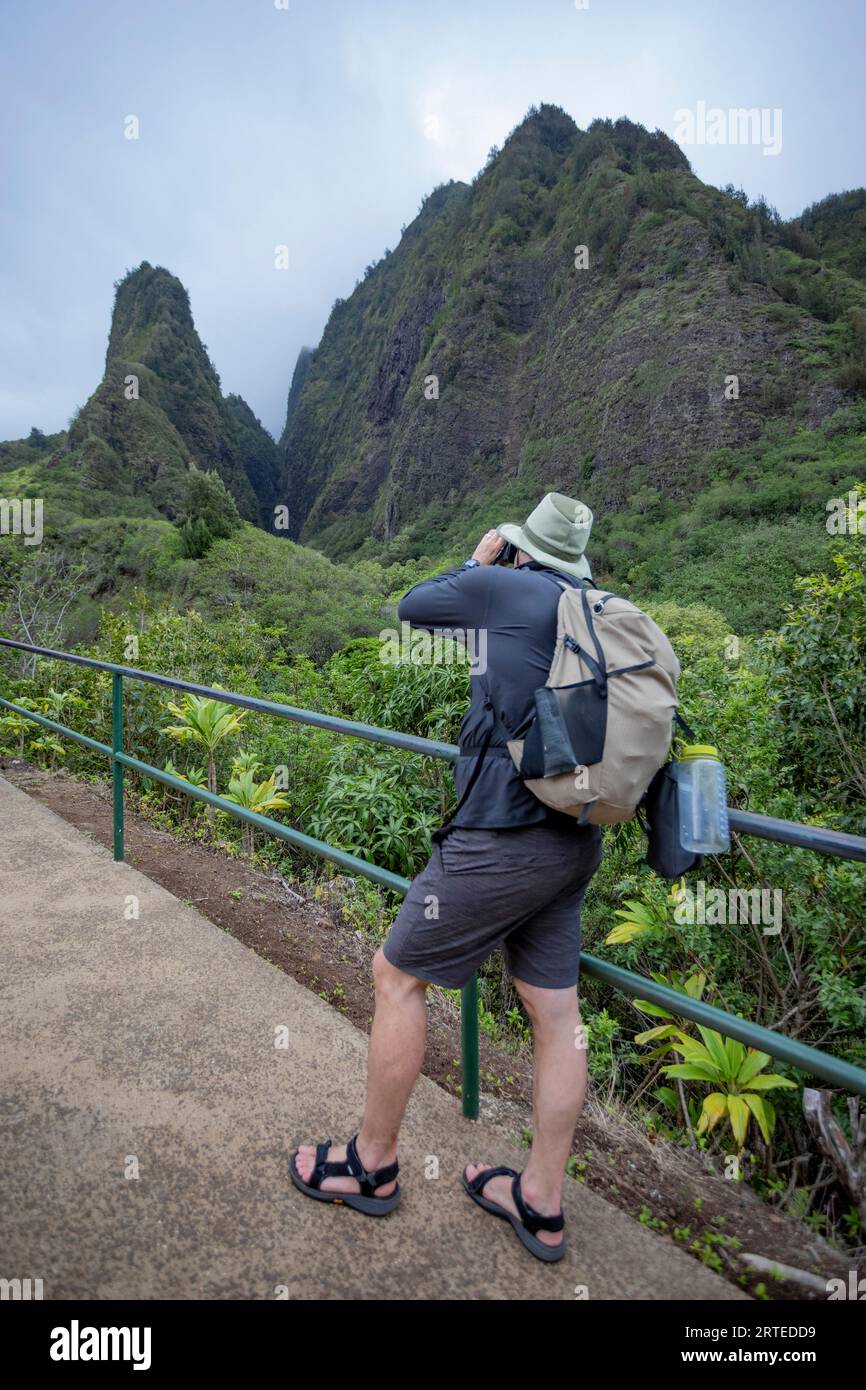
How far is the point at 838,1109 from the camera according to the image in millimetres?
2920

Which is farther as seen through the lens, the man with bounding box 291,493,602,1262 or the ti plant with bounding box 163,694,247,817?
the ti plant with bounding box 163,694,247,817

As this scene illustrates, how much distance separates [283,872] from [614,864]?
2053 millimetres

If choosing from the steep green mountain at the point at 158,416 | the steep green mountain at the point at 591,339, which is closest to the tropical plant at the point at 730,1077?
the steep green mountain at the point at 591,339

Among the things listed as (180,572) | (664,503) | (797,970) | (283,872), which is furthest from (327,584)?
(797,970)

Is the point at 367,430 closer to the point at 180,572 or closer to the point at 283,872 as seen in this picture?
the point at 180,572

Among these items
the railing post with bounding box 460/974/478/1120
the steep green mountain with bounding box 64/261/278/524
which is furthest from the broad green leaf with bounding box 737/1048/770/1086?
the steep green mountain with bounding box 64/261/278/524

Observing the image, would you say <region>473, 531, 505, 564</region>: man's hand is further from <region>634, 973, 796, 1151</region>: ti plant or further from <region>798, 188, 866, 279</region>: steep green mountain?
<region>798, 188, 866, 279</region>: steep green mountain

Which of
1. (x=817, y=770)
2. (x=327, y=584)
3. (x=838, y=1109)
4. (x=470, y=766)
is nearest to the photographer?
(x=470, y=766)

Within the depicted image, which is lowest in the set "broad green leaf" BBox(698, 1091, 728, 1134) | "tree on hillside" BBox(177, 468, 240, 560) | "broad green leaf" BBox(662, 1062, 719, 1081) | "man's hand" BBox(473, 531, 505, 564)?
"broad green leaf" BBox(698, 1091, 728, 1134)

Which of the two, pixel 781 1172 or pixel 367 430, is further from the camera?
pixel 367 430

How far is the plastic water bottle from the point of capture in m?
1.42

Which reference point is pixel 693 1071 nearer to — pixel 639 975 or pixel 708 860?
pixel 639 975

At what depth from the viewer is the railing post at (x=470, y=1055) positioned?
1.99 meters

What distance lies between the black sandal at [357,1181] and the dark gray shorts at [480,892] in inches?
19.1
